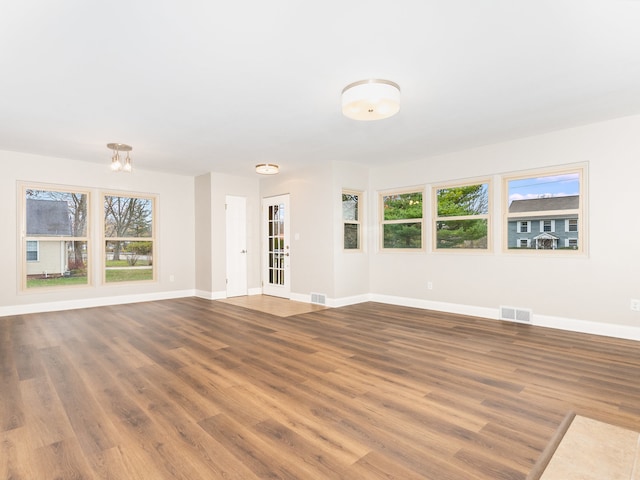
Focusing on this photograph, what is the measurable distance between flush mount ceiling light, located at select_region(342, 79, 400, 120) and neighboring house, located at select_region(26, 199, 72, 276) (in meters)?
5.54

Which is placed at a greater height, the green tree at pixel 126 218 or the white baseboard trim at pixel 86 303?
the green tree at pixel 126 218

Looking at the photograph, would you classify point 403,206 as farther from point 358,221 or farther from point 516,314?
point 516,314

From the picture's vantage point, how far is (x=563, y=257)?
4.50 meters

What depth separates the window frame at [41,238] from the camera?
5.60m

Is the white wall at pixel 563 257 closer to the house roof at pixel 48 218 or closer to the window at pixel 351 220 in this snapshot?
the window at pixel 351 220

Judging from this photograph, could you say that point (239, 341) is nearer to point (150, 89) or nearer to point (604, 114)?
point (150, 89)

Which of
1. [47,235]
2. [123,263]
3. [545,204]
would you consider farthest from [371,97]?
[47,235]

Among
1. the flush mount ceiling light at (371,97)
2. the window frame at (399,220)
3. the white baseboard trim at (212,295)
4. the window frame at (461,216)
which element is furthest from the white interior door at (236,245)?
the flush mount ceiling light at (371,97)

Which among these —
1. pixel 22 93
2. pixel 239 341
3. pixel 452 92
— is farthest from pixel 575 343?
pixel 22 93

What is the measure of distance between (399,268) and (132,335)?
14.0 ft

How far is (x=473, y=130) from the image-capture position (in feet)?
14.5

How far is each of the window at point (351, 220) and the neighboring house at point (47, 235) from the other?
4828 mm

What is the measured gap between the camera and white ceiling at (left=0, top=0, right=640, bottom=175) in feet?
7.13

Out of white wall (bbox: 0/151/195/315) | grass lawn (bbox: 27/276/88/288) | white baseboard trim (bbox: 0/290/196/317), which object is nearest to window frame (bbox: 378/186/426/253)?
white wall (bbox: 0/151/195/315)
